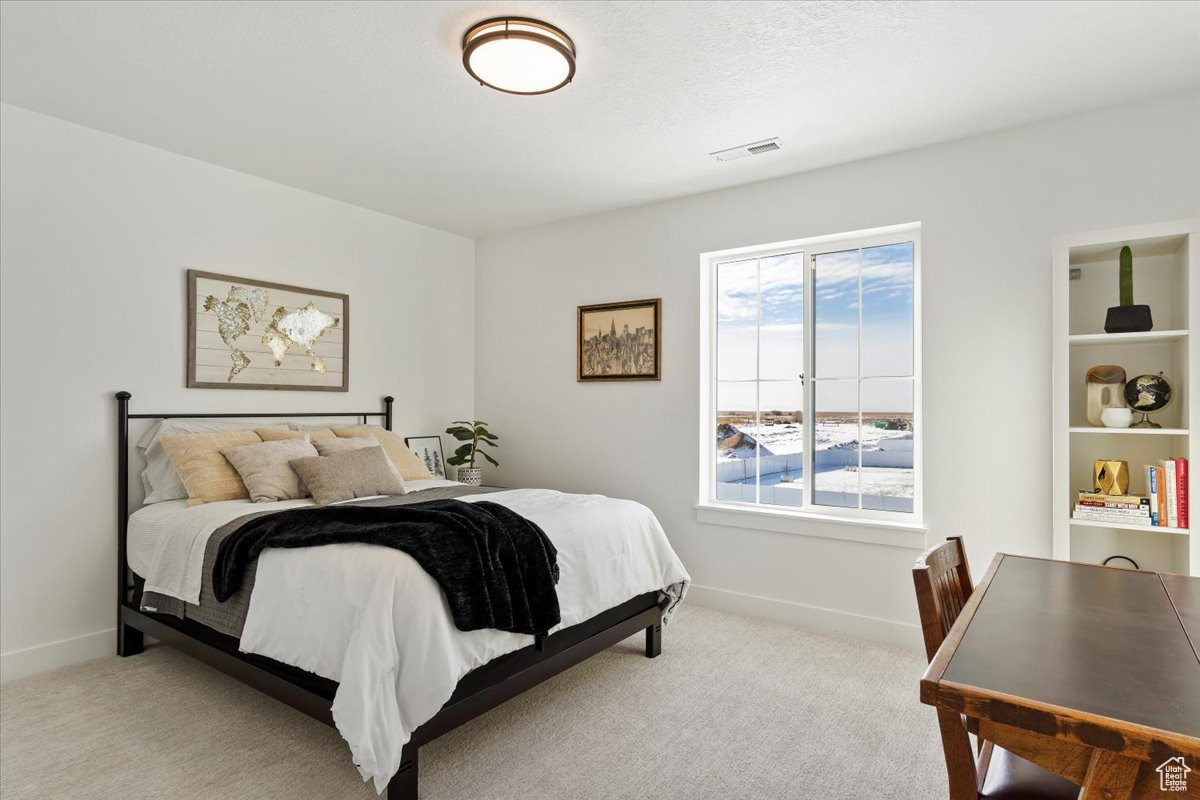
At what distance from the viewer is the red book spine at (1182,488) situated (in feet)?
8.17

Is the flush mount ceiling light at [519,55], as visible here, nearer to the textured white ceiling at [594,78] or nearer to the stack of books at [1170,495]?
the textured white ceiling at [594,78]

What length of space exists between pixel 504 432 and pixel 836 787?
137 inches

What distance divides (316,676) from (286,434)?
1.80 m

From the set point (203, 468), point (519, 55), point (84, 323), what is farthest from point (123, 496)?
point (519, 55)

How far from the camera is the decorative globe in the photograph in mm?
2625

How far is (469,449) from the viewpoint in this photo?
4766 mm

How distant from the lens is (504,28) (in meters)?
2.24

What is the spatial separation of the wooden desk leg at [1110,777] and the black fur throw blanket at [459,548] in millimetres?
1602

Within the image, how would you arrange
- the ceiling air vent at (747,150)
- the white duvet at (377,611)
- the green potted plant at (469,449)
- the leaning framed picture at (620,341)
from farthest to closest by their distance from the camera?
the green potted plant at (469,449) → the leaning framed picture at (620,341) → the ceiling air vent at (747,150) → the white duvet at (377,611)

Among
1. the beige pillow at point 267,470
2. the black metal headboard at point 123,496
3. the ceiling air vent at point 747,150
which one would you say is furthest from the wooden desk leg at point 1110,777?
the black metal headboard at point 123,496

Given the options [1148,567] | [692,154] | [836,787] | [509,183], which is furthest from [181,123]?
[1148,567]

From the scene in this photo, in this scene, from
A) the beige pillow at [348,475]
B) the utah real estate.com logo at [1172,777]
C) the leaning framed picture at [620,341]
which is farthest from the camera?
the leaning framed picture at [620,341]

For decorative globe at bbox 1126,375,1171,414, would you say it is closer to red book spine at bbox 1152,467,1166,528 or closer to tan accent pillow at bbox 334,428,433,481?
red book spine at bbox 1152,467,1166,528

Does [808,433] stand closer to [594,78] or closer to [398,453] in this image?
Answer: [594,78]
